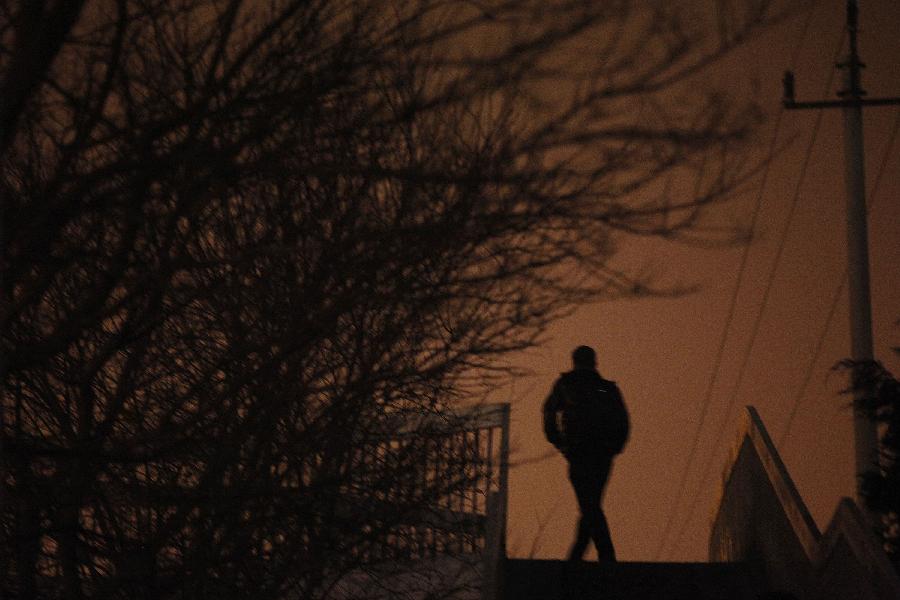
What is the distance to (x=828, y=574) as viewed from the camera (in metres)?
8.34

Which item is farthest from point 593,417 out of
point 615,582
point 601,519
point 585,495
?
point 615,582

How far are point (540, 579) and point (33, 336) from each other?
15.7 ft

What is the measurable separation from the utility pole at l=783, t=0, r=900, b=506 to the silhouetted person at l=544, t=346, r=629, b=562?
3.70 meters

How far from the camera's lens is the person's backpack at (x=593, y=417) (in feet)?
31.8

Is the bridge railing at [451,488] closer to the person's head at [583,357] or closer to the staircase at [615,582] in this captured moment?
the staircase at [615,582]

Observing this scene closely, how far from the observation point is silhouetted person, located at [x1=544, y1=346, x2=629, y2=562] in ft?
31.9

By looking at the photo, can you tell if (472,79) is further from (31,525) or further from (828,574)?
(828,574)

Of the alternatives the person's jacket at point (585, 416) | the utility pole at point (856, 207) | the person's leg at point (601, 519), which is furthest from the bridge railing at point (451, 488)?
the utility pole at point (856, 207)

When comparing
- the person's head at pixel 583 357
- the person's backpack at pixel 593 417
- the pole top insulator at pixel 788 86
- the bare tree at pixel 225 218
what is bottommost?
the bare tree at pixel 225 218

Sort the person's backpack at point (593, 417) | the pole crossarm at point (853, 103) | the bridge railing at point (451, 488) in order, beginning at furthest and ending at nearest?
the pole crossarm at point (853, 103)
the person's backpack at point (593, 417)
the bridge railing at point (451, 488)

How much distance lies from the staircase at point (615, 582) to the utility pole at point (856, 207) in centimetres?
338

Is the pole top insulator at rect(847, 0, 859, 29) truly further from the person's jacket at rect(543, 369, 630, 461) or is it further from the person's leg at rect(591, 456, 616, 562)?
the person's leg at rect(591, 456, 616, 562)

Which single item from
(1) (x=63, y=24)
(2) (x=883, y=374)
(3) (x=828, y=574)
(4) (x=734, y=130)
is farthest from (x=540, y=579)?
(1) (x=63, y=24)

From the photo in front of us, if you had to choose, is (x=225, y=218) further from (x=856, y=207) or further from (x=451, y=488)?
(x=856, y=207)
